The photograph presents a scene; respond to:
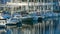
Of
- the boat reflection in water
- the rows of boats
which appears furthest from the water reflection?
the rows of boats

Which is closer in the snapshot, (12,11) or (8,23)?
(8,23)

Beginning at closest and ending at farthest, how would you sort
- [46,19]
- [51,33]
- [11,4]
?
[51,33], [46,19], [11,4]

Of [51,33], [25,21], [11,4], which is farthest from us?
[11,4]

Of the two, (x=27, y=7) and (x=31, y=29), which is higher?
(x=27, y=7)

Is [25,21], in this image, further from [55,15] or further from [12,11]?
[55,15]

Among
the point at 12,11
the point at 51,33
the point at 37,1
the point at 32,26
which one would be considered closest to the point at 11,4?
the point at 12,11

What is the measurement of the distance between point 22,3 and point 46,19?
5.33 feet

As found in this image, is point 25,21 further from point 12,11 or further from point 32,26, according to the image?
point 12,11

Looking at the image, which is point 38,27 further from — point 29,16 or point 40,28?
point 29,16

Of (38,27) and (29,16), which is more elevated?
(29,16)

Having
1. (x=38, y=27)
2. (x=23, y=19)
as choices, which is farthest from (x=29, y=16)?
(x=38, y=27)

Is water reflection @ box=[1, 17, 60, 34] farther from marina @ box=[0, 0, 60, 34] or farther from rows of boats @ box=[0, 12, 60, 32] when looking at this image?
rows of boats @ box=[0, 12, 60, 32]

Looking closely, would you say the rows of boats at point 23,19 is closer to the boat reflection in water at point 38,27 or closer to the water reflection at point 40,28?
the boat reflection in water at point 38,27

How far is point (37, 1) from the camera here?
927 centimetres
